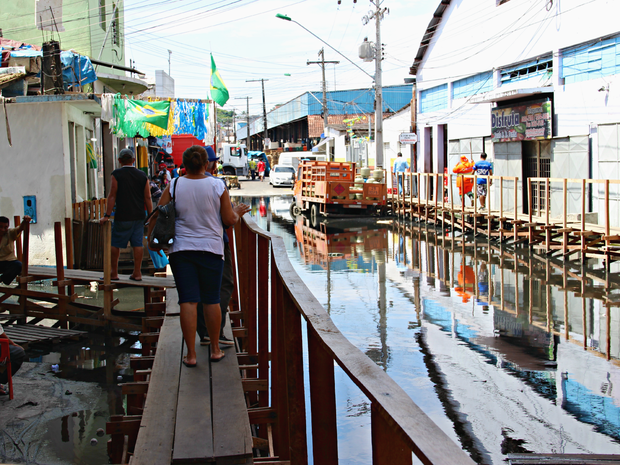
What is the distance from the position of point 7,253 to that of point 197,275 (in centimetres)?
521

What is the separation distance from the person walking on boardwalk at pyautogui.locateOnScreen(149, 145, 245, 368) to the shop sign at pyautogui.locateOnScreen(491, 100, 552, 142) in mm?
16832

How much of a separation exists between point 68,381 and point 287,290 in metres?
3.95

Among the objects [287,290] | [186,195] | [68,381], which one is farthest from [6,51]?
[287,290]

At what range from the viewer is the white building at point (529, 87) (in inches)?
678

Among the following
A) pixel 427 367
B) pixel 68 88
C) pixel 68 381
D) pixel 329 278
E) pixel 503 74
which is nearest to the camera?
pixel 68 381

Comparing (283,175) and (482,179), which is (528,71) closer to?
(482,179)

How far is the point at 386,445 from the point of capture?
6.57ft

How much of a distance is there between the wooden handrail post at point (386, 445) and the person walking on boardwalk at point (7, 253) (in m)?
7.81

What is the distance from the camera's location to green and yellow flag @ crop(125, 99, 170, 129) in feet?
47.9

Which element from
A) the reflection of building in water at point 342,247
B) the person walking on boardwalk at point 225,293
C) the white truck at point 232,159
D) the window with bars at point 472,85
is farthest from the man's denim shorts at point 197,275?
the white truck at point 232,159

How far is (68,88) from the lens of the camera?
14891mm

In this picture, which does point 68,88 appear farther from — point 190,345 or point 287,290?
point 287,290

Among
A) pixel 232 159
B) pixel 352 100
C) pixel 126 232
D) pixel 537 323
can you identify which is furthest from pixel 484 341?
pixel 352 100

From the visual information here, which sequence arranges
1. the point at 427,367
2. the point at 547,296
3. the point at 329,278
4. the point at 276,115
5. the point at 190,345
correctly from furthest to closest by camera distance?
the point at 276,115 → the point at 329,278 → the point at 547,296 → the point at 427,367 → the point at 190,345
